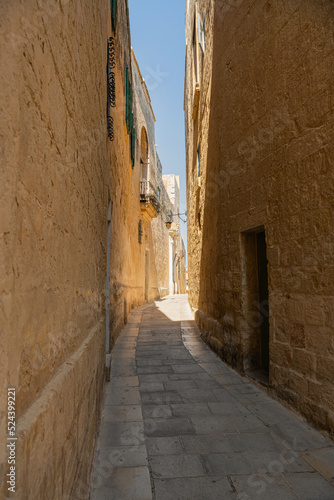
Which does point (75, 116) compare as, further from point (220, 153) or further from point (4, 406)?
point (220, 153)

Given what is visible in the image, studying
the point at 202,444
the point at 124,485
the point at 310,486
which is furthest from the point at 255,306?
the point at 124,485

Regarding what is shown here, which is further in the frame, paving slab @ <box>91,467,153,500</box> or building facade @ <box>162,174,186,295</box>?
building facade @ <box>162,174,186,295</box>

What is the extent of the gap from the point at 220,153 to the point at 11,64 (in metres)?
4.81

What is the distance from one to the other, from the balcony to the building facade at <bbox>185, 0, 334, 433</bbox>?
804 cm

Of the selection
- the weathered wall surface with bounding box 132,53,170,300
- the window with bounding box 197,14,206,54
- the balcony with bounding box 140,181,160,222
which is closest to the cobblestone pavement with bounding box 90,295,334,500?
the window with bounding box 197,14,206,54

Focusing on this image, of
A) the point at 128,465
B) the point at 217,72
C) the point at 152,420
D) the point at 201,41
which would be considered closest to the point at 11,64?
the point at 128,465

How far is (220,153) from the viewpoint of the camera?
5398mm

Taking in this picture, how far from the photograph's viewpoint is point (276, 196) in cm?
376

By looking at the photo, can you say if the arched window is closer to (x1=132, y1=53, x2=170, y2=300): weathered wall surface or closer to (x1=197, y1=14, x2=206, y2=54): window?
(x1=132, y1=53, x2=170, y2=300): weathered wall surface

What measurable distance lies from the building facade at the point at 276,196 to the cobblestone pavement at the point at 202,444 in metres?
0.39

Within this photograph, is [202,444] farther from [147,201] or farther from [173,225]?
[173,225]

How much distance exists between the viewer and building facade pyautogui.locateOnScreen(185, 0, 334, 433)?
10.0 ft

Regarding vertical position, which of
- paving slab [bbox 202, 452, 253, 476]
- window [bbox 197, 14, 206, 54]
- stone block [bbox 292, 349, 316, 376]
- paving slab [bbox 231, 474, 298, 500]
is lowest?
paving slab [bbox 231, 474, 298, 500]

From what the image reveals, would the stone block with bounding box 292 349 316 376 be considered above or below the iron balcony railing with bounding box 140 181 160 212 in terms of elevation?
below
